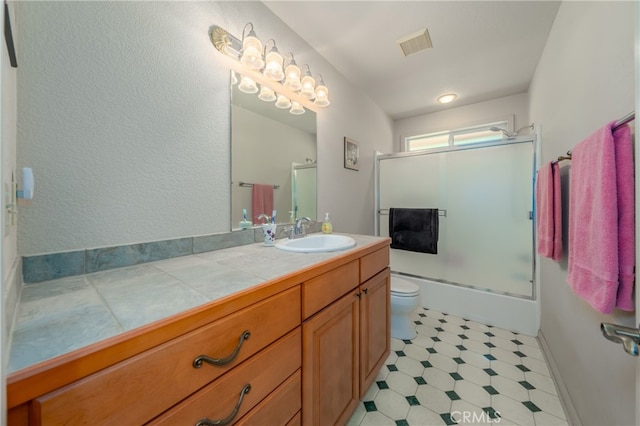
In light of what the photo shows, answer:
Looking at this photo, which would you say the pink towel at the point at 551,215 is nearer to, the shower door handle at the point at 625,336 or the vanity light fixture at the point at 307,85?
the shower door handle at the point at 625,336

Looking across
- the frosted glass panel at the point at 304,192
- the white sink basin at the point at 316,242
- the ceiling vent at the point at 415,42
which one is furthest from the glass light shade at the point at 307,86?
the white sink basin at the point at 316,242

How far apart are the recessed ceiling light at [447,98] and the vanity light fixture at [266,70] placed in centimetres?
170

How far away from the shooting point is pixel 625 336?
0.53 m

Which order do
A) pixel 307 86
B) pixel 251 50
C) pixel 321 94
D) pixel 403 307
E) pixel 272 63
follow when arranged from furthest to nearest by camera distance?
pixel 403 307, pixel 321 94, pixel 307 86, pixel 272 63, pixel 251 50

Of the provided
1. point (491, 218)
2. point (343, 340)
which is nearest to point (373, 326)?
point (343, 340)

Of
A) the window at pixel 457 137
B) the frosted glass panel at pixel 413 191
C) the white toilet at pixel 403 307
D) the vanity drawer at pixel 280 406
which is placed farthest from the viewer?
the window at pixel 457 137

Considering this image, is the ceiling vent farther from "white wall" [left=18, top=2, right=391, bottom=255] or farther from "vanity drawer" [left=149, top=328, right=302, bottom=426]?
"vanity drawer" [left=149, top=328, right=302, bottom=426]

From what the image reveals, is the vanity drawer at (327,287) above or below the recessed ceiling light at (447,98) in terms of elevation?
below

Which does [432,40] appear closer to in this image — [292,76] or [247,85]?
[292,76]

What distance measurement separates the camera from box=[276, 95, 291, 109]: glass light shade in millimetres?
1549

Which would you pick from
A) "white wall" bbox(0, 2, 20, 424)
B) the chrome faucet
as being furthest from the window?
"white wall" bbox(0, 2, 20, 424)

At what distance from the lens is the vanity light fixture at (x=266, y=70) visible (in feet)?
4.11

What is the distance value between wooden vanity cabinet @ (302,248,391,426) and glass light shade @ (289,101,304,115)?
3.62 feet

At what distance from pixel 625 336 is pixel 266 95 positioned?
1.70 metres
